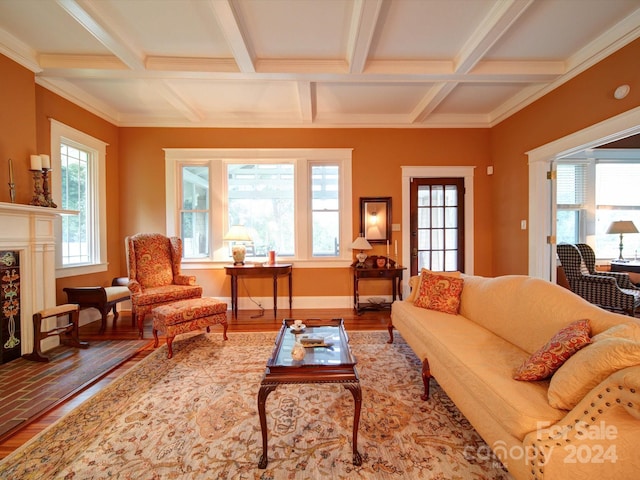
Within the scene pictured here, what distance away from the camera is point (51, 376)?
244 centimetres

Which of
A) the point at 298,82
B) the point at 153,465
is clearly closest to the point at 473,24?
the point at 298,82

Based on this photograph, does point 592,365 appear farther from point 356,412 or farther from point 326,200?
point 326,200

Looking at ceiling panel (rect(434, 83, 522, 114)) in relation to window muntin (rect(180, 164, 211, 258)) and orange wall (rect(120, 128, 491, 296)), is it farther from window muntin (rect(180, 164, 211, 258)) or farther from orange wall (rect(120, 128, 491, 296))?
window muntin (rect(180, 164, 211, 258))

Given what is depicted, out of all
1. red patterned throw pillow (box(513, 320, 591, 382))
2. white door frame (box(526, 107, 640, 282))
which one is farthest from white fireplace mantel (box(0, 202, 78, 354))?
white door frame (box(526, 107, 640, 282))

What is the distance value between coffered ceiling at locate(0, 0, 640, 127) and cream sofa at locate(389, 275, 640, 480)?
2.42 meters

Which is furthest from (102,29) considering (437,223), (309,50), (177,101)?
(437,223)

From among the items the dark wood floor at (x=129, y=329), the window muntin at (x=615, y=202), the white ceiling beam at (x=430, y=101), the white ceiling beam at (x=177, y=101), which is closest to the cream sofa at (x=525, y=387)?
the dark wood floor at (x=129, y=329)

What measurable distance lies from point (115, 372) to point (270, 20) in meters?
3.52

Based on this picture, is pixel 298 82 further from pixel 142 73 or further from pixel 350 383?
pixel 350 383

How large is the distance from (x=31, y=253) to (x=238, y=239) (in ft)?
7.22

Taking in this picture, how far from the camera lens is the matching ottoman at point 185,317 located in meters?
2.84

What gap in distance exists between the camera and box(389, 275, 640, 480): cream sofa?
41.3 inches

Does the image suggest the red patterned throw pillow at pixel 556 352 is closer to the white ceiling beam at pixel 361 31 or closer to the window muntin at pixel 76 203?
the white ceiling beam at pixel 361 31

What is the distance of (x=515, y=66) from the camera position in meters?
3.17
